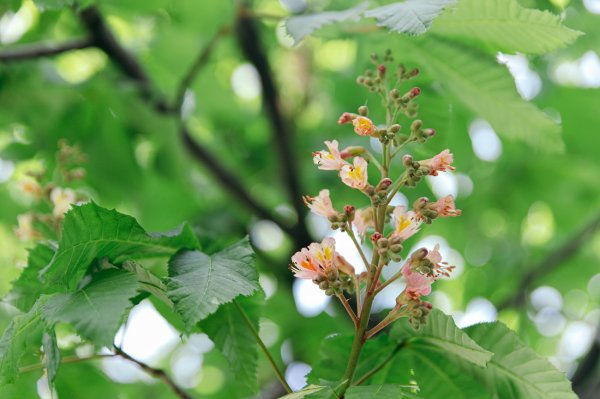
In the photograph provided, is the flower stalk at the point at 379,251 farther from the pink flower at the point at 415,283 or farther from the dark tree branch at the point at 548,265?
the dark tree branch at the point at 548,265

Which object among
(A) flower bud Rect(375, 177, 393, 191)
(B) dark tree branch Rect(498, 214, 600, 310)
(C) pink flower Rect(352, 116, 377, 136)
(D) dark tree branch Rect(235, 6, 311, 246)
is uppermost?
(C) pink flower Rect(352, 116, 377, 136)

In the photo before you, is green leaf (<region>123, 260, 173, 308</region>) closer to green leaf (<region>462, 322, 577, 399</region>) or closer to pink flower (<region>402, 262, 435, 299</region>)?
pink flower (<region>402, 262, 435, 299</region>)

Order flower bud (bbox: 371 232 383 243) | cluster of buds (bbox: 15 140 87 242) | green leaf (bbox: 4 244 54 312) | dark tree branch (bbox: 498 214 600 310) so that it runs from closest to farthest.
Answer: flower bud (bbox: 371 232 383 243) → green leaf (bbox: 4 244 54 312) → cluster of buds (bbox: 15 140 87 242) → dark tree branch (bbox: 498 214 600 310)

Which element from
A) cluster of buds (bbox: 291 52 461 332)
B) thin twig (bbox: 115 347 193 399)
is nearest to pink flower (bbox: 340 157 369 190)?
cluster of buds (bbox: 291 52 461 332)

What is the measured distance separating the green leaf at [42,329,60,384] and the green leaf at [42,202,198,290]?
0.08m

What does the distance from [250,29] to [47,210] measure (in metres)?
1.12

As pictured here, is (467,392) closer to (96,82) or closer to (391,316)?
(391,316)

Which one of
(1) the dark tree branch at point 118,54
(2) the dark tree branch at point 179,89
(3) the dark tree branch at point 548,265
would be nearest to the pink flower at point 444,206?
(2) the dark tree branch at point 179,89

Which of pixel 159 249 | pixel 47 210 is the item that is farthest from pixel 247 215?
pixel 159 249

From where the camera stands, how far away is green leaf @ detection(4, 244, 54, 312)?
1.34 metres

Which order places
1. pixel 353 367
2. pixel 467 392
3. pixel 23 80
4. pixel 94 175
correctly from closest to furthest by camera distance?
pixel 353 367 → pixel 467 392 → pixel 23 80 → pixel 94 175

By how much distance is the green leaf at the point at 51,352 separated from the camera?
1.15 m

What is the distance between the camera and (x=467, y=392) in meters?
1.34

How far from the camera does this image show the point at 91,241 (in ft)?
3.99
